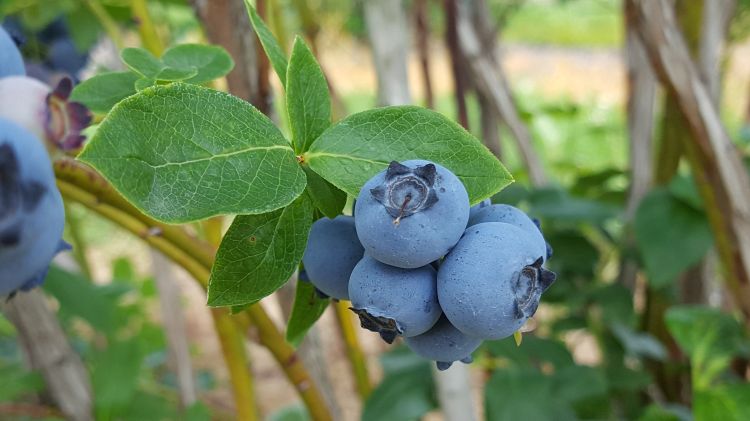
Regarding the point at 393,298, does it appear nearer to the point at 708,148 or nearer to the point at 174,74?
the point at 174,74

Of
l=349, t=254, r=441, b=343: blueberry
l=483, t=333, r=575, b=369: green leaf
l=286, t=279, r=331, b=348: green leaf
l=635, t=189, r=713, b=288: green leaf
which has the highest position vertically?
l=349, t=254, r=441, b=343: blueberry

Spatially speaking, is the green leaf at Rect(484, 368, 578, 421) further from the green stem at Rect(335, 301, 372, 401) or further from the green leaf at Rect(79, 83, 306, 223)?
the green leaf at Rect(79, 83, 306, 223)

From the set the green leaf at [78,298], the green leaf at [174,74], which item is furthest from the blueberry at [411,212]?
the green leaf at [78,298]

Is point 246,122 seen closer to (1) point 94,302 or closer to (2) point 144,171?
(2) point 144,171

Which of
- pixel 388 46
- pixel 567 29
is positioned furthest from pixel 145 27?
pixel 567 29

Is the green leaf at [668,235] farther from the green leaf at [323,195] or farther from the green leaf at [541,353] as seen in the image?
the green leaf at [323,195]

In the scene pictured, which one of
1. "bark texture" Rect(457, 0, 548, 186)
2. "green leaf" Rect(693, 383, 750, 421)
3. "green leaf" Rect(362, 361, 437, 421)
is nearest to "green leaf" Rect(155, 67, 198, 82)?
"green leaf" Rect(362, 361, 437, 421)
